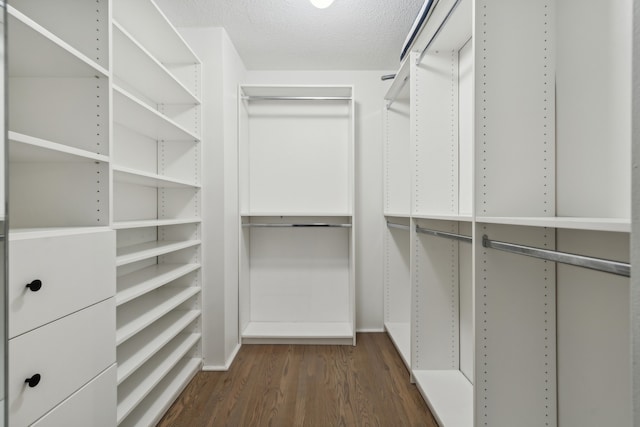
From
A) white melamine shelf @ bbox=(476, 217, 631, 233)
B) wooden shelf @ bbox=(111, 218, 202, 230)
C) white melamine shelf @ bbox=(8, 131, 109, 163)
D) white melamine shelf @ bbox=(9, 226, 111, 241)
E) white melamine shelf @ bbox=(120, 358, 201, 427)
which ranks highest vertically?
white melamine shelf @ bbox=(8, 131, 109, 163)

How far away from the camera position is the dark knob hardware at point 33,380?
799 millimetres

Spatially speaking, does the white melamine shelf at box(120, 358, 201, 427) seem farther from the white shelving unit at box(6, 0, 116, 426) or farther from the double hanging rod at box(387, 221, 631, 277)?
the double hanging rod at box(387, 221, 631, 277)

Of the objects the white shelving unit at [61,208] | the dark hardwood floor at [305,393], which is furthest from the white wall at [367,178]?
the white shelving unit at [61,208]

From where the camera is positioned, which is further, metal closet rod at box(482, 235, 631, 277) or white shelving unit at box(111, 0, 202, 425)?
white shelving unit at box(111, 0, 202, 425)

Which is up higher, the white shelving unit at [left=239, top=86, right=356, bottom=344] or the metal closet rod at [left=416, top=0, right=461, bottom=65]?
the metal closet rod at [left=416, top=0, right=461, bottom=65]

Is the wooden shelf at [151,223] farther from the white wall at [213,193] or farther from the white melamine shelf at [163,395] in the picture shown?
the white melamine shelf at [163,395]

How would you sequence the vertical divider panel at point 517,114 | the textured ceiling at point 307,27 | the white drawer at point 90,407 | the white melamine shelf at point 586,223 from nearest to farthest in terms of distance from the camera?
the white melamine shelf at point 586,223 → the white drawer at point 90,407 → the vertical divider panel at point 517,114 → the textured ceiling at point 307,27

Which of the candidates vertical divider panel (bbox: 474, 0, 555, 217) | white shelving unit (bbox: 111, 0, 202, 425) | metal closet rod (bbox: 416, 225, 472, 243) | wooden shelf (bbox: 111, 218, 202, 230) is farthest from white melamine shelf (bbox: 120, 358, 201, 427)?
vertical divider panel (bbox: 474, 0, 555, 217)

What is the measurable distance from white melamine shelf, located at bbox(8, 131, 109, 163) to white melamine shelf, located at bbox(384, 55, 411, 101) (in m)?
1.74

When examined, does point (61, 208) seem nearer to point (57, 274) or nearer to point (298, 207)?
point (57, 274)

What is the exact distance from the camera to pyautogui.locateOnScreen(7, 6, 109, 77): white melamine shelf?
866mm

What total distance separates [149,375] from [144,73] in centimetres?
154

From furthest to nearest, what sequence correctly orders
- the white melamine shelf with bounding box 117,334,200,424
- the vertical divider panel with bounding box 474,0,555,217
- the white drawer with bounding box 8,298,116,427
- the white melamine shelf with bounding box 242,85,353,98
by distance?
→ the white melamine shelf with bounding box 242,85,353,98
the white melamine shelf with bounding box 117,334,200,424
the vertical divider panel with bounding box 474,0,555,217
the white drawer with bounding box 8,298,116,427

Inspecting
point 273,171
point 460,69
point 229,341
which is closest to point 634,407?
point 460,69
